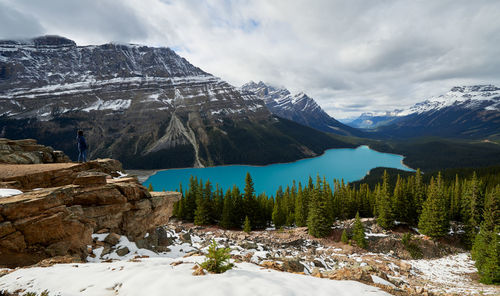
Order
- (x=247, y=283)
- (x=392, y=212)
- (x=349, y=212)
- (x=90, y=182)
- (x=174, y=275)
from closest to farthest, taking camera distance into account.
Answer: (x=247, y=283) < (x=174, y=275) < (x=90, y=182) < (x=392, y=212) < (x=349, y=212)

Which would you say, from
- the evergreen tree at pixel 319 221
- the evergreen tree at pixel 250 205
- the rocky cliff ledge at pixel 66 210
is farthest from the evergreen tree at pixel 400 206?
the rocky cliff ledge at pixel 66 210

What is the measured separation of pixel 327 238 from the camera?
3400 cm

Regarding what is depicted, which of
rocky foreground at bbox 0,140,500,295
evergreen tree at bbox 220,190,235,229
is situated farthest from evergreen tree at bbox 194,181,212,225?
rocky foreground at bbox 0,140,500,295

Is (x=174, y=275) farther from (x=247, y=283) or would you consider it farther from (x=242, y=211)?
(x=242, y=211)

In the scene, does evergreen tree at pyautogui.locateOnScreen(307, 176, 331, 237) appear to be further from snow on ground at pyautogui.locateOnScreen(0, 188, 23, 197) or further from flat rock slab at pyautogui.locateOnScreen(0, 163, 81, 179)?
snow on ground at pyautogui.locateOnScreen(0, 188, 23, 197)

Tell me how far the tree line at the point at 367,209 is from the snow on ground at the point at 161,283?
96.9 feet

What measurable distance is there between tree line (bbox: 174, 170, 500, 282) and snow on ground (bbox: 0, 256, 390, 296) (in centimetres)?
2954

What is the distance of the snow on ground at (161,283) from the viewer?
5.97m

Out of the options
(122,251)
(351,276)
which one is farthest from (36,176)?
(351,276)

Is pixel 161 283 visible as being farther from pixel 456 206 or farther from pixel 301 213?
pixel 456 206

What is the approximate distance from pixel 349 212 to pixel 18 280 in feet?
176

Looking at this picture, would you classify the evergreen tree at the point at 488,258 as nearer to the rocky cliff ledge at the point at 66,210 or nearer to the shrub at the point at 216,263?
the shrub at the point at 216,263

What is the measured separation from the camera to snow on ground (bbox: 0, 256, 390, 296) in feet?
19.6

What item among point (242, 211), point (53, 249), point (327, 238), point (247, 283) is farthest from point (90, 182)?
point (327, 238)
